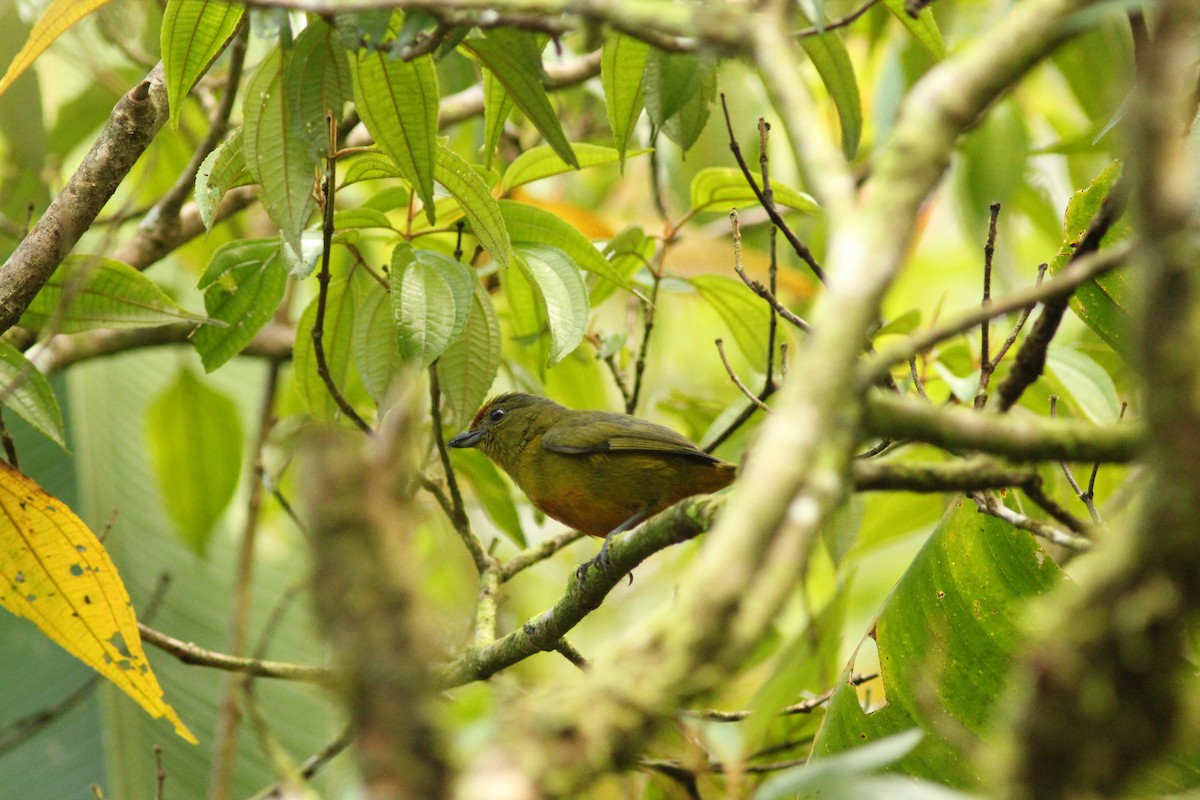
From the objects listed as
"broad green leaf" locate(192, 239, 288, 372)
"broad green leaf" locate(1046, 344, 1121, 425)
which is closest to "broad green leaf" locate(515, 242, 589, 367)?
"broad green leaf" locate(192, 239, 288, 372)

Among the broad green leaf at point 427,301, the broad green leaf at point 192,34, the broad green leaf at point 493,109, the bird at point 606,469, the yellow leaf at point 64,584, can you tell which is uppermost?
the broad green leaf at point 192,34

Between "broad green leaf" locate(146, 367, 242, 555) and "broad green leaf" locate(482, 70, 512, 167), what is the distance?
2.70 metres

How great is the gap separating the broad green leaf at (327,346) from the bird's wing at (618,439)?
109 cm

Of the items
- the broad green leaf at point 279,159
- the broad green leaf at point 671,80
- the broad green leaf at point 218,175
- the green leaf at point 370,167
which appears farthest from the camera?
the green leaf at point 370,167

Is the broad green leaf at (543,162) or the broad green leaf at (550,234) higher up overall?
the broad green leaf at (543,162)

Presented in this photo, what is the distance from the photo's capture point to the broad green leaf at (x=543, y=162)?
10.6 feet

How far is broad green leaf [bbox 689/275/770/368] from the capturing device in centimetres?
381

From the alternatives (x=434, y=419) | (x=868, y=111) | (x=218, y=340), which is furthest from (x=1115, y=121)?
(x=868, y=111)

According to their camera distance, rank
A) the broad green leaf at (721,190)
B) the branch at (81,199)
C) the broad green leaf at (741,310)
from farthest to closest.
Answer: the broad green leaf at (741,310), the broad green leaf at (721,190), the branch at (81,199)

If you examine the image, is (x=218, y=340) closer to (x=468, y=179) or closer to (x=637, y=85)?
(x=468, y=179)

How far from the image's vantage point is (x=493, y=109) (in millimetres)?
2719

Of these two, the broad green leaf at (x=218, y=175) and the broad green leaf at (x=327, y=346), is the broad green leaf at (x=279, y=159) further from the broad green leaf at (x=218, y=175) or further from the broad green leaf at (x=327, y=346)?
the broad green leaf at (x=327, y=346)

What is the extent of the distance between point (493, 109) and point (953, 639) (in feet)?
5.66

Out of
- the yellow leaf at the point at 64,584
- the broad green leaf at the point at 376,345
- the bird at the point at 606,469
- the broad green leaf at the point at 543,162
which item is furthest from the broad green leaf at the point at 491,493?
the yellow leaf at the point at 64,584
